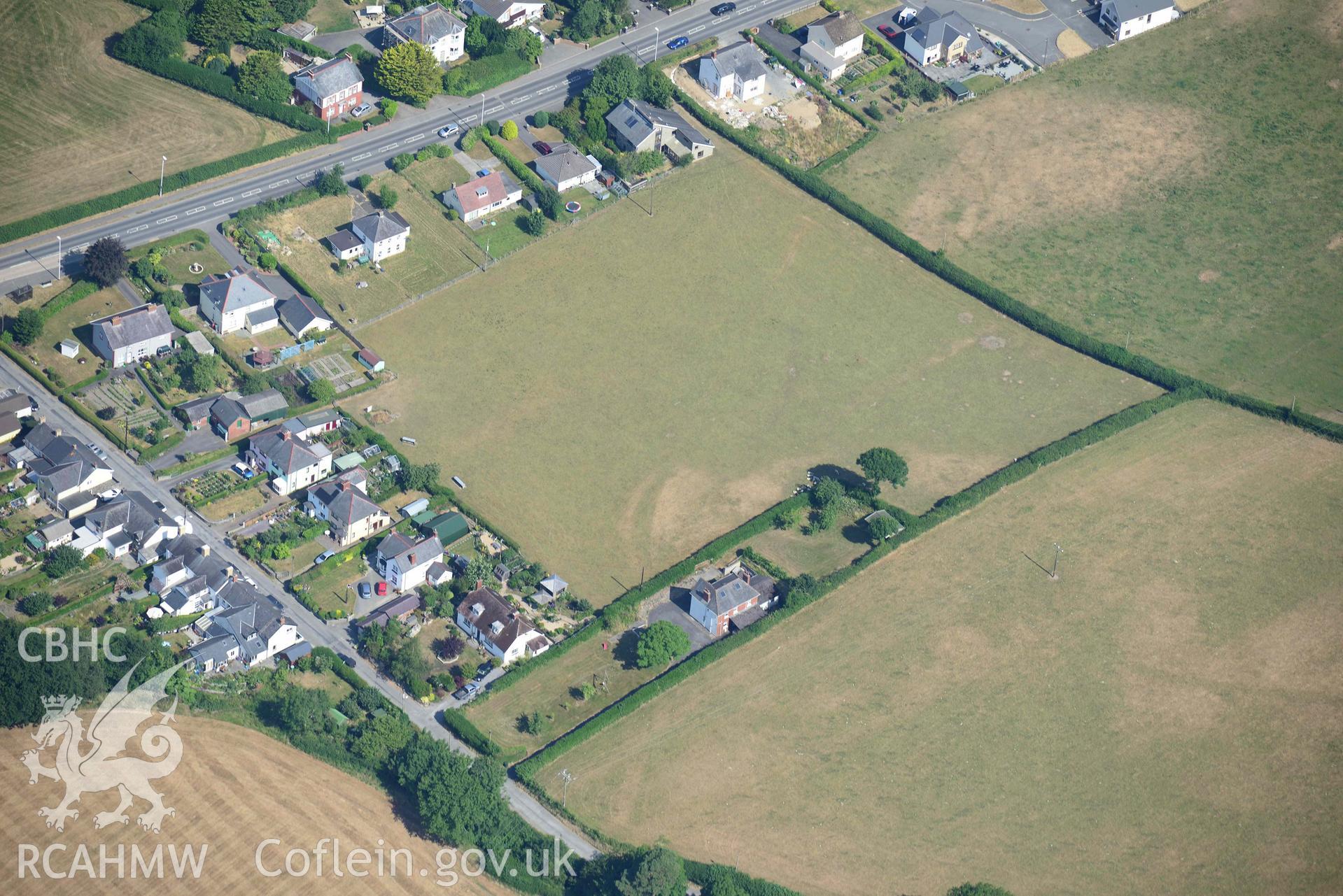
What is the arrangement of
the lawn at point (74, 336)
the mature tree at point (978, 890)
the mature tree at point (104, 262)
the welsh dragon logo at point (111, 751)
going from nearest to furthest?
the mature tree at point (978, 890)
the welsh dragon logo at point (111, 751)
the lawn at point (74, 336)
the mature tree at point (104, 262)

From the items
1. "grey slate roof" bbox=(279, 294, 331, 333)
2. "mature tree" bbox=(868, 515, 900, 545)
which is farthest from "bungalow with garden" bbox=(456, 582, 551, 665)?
"grey slate roof" bbox=(279, 294, 331, 333)

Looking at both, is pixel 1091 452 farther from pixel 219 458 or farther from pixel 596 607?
pixel 219 458

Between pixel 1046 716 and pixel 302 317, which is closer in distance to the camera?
pixel 1046 716

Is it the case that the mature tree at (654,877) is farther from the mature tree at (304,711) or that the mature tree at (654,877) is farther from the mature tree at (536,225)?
the mature tree at (536,225)

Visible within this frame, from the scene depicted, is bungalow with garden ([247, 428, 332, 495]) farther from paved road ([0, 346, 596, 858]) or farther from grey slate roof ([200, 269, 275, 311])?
grey slate roof ([200, 269, 275, 311])

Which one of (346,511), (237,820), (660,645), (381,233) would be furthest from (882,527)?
(237,820)

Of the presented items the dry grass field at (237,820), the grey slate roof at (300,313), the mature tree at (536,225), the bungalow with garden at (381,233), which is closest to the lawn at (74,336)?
the grey slate roof at (300,313)

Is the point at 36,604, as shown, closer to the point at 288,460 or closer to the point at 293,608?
the point at 293,608
